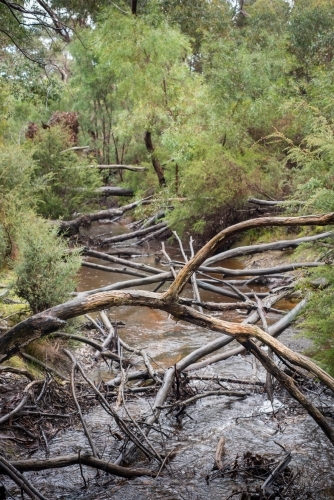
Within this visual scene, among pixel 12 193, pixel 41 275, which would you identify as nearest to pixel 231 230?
pixel 41 275

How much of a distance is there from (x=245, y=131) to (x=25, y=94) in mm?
9873

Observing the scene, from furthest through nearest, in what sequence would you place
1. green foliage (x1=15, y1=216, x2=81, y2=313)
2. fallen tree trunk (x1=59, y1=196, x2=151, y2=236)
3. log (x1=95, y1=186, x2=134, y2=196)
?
1. log (x1=95, y1=186, x2=134, y2=196)
2. fallen tree trunk (x1=59, y1=196, x2=151, y2=236)
3. green foliage (x1=15, y1=216, x2=81, y2=313)

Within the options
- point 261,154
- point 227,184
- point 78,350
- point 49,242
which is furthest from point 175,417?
point 261,154

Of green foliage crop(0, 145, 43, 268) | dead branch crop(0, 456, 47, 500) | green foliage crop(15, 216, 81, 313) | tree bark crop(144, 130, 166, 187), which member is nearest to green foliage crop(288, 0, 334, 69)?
tree bark crop(144, 130, 166, 187)

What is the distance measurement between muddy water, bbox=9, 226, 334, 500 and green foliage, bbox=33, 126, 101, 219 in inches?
502

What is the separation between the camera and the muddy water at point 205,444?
15.0 feet

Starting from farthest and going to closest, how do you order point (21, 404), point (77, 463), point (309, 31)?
1. point (309, 31)
2. point (21, 404)
3. point (77, 463)

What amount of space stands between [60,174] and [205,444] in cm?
1622

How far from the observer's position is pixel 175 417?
617 cm

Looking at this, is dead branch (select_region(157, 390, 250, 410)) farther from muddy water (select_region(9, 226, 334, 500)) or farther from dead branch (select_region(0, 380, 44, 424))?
dead branch (select_region(0, 380, 44, 424))

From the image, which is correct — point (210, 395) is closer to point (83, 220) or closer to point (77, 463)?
point (77, 463)

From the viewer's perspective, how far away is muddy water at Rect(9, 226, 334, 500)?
4.56 metres

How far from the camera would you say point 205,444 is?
5547mm

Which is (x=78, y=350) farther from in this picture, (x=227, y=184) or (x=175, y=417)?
(x=227, y=184)
